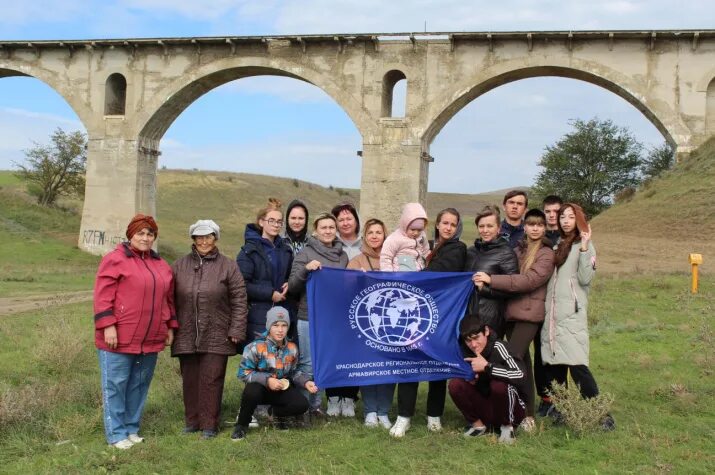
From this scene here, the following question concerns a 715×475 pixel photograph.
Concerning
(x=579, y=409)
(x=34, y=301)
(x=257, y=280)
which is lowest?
(x=34, y=301)

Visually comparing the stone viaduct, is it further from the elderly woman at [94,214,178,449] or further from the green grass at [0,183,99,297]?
the elderly woman at [94,214,178,449]

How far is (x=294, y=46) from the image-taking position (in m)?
23.3

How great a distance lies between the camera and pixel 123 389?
564 centimetres

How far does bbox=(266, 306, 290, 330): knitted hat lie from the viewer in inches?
228

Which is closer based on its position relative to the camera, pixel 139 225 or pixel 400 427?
pixel 139 225

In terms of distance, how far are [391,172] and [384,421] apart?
1627cm

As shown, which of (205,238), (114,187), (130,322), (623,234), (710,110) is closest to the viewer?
(130,322)

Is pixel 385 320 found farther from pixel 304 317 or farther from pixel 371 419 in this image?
pixel 371 419

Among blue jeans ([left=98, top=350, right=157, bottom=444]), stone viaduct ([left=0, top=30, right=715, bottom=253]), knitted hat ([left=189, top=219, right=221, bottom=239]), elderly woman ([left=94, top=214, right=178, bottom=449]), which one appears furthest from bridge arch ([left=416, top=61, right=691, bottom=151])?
blue jeans ([left=98, top=350, right=157, bottom=444])

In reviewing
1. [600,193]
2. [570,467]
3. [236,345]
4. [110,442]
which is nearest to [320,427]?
[236,345]

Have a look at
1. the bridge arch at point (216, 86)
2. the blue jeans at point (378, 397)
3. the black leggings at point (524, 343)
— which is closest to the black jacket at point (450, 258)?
the black leggings at point (524, 343)

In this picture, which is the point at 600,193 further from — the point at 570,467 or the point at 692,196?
the point at 570,467

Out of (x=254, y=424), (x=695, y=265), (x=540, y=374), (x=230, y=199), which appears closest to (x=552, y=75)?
(x=695, y=265)

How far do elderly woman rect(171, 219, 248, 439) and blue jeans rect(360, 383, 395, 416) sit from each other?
3.97ft
